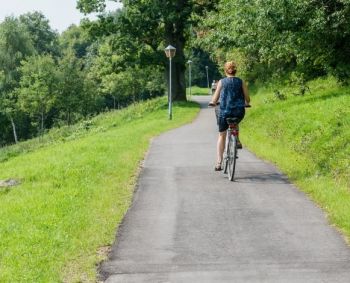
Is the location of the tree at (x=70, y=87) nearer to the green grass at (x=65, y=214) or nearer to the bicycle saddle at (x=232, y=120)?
the green grass at (x=65, y=214)

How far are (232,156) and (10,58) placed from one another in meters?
58.6

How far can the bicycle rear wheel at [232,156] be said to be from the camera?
32.4 ft

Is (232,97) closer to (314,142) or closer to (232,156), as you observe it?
(232,156)

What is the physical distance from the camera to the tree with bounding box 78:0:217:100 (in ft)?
107

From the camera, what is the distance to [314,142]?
42.1 feet

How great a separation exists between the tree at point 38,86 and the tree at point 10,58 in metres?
4.02

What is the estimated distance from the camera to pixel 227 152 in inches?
404

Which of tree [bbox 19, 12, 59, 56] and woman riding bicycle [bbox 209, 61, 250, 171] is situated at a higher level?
tree [bbox 19, 12, 59, 56]

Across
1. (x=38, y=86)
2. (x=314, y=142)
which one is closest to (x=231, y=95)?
(x=314, y=142)

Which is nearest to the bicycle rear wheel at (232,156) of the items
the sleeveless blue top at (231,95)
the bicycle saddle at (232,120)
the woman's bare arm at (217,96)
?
the bicycle saddle at (232,120)

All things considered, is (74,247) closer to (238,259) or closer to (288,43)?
(238,259)

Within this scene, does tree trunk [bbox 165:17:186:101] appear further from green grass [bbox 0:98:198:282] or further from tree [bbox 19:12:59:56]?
tree [bbox 19:12:59:56]

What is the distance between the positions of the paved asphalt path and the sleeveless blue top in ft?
4.23

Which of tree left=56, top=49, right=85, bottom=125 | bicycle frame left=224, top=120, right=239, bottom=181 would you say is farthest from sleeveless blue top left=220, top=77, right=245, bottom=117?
tree left=56, top=49, right=85, bottom=125
